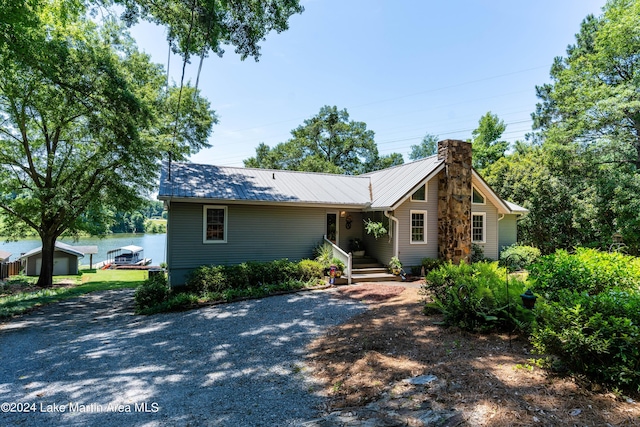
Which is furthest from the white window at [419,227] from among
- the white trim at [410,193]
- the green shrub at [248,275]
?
the green shrub at [248,275]

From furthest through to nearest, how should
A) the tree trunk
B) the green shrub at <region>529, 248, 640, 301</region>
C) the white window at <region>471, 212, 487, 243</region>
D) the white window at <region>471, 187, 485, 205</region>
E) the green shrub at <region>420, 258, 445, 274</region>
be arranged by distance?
the tree trunk < the white window at <region>471, 212, 487, 243</region> < the white window at <region>471, 187, 485, 205</region> < the green shrub at <region>420, 258, 445, 274</region> < the green shrub at <region>529, 248, 640, 301</region>

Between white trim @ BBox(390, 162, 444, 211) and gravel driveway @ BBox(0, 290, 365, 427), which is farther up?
white trim @ BBox(390, 162, 444, 211)

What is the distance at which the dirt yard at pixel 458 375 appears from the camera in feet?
10.1

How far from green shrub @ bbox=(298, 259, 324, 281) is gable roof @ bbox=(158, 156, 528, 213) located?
2.50 m

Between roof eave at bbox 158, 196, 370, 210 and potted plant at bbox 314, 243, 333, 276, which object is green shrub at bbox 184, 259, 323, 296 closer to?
potted plant at bbox 314, 243, 333, 276

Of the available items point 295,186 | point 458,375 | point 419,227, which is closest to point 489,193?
point 419,227

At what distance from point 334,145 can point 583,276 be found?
1192 inches

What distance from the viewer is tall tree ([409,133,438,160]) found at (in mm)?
54031

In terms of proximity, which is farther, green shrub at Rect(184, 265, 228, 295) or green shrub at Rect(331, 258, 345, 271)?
green shrub at Rect(331, 258, 345, 271)

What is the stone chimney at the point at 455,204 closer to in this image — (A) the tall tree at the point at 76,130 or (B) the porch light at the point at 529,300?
(B) the porch light at the point at 529,300

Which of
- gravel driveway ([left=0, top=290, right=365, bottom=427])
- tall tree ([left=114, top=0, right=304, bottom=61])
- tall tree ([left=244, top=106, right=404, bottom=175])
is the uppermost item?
tall tree ([left=244, top=106, right=404, bottom=175])

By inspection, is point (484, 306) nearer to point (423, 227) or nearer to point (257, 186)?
point (423, 227)

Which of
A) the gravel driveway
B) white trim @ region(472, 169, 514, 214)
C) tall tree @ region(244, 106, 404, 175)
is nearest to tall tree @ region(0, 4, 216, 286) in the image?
the gravel driveway

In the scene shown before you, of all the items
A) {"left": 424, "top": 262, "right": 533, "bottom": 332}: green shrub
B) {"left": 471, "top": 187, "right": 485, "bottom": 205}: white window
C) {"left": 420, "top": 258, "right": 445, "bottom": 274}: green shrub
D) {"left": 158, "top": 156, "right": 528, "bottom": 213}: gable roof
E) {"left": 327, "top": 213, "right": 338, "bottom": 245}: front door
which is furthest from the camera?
{"left": 471, "top": 187, "right": 485, "bottom": 205}: white window
